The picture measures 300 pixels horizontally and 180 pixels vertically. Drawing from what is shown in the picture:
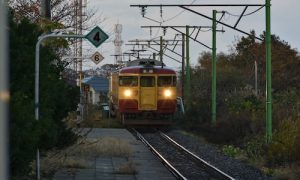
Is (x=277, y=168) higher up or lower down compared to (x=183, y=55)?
lower down

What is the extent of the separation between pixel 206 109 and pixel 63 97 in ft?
77.7

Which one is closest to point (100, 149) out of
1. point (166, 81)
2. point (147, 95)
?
point (147, 95)

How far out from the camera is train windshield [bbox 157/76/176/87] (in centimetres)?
3172

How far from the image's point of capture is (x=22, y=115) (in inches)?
308

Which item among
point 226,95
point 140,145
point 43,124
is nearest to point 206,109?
point 226,95

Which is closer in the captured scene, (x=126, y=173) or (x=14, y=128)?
(x=14, y=128)

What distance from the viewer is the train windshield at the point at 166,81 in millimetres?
31719

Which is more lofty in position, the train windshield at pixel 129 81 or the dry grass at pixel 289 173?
the train windshield at pixel 129 81

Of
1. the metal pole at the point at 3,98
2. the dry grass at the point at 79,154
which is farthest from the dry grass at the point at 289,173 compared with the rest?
the metal pole at the point at 3,98

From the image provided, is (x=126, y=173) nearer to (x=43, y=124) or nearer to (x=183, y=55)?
(x=43, y=124)

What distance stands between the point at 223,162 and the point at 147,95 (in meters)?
13.9

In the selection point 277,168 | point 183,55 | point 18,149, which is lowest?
point 277,168

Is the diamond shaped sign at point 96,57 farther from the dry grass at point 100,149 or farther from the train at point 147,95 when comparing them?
the dry grass at point 100,149

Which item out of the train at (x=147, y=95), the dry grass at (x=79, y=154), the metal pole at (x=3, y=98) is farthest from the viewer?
the train at (x=147, y=95)
